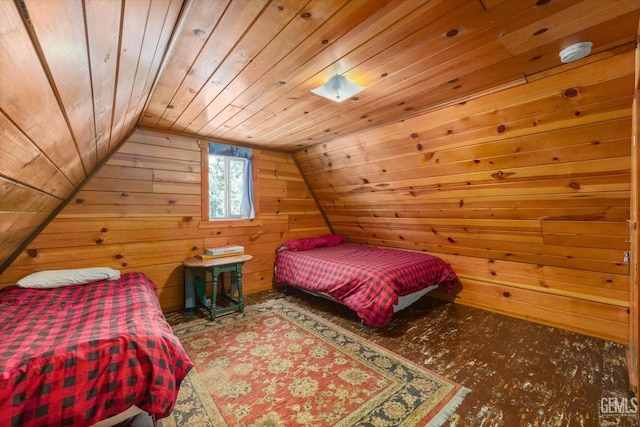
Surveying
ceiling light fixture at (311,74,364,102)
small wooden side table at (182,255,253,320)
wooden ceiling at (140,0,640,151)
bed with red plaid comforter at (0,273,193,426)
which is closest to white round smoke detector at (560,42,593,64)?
wooden ceiling at (140,0,640,151)

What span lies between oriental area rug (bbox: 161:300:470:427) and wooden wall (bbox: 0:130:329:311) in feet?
3.01

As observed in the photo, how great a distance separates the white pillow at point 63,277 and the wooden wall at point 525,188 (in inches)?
103

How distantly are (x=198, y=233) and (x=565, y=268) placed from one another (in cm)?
381

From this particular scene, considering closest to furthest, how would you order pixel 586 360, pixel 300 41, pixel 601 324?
pixel 300 41 < pixel 586 360 < pixel 601 324

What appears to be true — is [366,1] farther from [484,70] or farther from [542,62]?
[542,62]

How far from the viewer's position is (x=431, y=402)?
1.71m

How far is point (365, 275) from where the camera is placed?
108 inches

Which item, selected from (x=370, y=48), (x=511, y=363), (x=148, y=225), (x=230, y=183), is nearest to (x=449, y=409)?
(x=511, y=363)

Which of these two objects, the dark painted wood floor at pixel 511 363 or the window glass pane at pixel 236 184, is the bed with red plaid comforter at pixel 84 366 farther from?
the window glass pane at pixel 236 184

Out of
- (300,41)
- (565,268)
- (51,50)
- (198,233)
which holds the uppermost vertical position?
(300,41)

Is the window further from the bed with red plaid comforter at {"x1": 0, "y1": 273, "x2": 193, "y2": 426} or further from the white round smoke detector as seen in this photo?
the white round smoke detector

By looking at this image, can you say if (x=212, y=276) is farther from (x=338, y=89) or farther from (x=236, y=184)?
(x=338, y=89)

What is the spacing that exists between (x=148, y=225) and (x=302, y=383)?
2290 mm

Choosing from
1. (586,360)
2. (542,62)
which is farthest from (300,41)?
(586,360)
